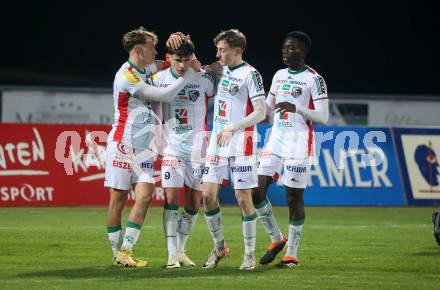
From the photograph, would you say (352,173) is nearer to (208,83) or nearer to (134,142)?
(208,83)

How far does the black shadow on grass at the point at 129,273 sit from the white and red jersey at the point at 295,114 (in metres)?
1.37

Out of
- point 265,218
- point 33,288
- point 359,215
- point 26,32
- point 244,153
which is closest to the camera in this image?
point 33,288

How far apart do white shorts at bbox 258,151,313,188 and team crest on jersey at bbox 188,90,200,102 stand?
3.78ft

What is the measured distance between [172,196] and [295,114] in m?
1.63

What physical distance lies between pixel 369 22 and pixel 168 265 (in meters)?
23.3

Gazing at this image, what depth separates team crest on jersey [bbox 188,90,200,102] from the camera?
1046 centimetres

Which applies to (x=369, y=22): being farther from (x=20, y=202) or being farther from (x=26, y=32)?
(x=20, y=202)

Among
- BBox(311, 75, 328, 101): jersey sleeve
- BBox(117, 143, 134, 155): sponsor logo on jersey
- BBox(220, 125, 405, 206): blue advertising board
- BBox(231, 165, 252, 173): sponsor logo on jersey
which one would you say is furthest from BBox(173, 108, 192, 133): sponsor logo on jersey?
BBox(220, 125, 405, 206): blue advertising board

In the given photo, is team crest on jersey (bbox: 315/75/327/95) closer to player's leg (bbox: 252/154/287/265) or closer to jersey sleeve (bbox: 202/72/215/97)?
player's leg (bbox: 252/154/287/265)

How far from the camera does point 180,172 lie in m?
10.5

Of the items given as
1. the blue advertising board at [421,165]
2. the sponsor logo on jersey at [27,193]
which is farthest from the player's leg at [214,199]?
the blue advertising board at [421,165]

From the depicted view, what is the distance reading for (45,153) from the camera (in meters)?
19.2

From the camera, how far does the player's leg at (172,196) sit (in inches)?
412

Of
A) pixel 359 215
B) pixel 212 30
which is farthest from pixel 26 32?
pixel 359 215
